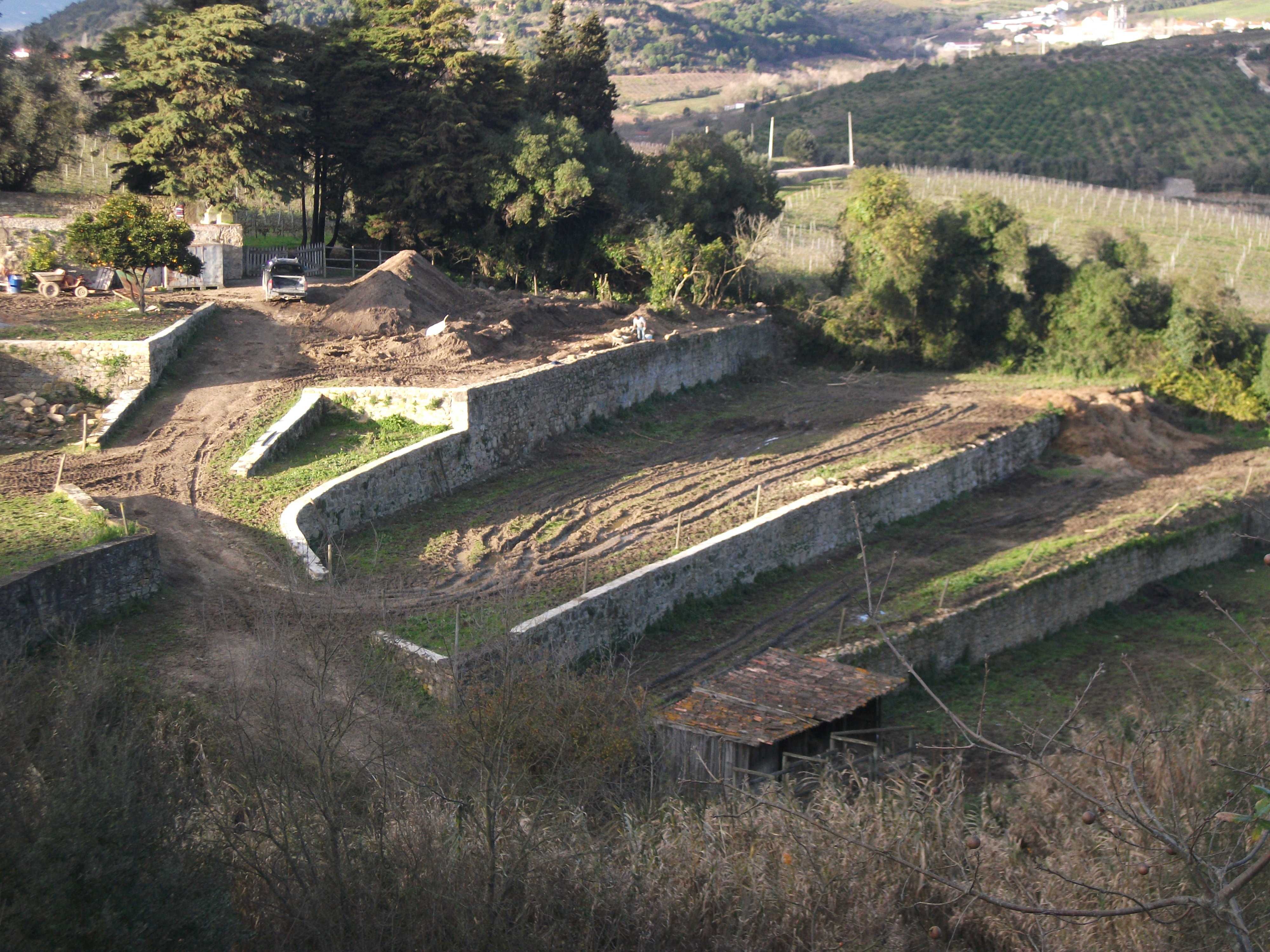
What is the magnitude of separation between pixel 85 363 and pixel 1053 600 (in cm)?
1605

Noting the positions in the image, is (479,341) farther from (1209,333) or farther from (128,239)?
(1209,333)

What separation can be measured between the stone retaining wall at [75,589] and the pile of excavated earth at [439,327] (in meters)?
7.90

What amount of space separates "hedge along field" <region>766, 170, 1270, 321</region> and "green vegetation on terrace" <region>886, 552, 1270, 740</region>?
14.9 m

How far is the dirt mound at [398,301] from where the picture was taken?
24141 millimetres

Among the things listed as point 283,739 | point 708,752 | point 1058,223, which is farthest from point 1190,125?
point 283,739

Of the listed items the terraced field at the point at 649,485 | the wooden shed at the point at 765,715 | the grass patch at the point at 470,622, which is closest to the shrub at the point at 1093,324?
the terraced field at the point at 649,485

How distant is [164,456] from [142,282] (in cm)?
590

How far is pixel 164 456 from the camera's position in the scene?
17.8 m

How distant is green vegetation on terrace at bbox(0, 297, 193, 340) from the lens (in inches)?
800

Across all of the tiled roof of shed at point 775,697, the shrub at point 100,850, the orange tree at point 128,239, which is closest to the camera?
the shrub at point 100,850

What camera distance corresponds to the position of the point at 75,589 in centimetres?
1314

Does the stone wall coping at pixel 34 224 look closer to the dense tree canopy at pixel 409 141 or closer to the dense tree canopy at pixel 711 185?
the dense tree canopy at pixel 409 141

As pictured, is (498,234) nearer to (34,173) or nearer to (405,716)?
(34,173)

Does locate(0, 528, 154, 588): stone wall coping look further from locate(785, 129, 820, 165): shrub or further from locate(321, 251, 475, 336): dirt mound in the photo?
locate(785, 129, 820, 165): shrub
